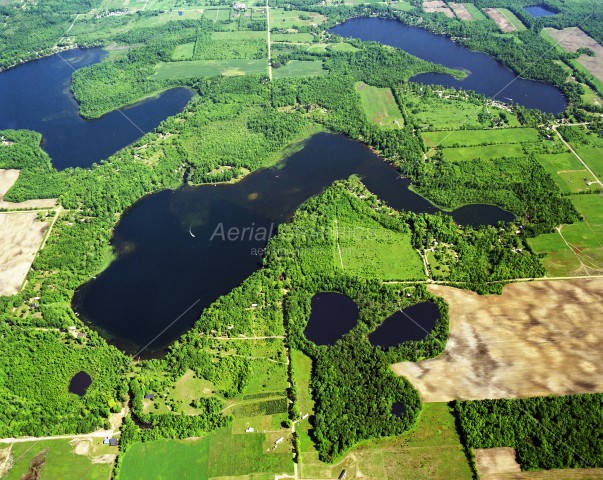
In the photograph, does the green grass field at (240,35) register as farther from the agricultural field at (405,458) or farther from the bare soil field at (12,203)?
the agricultural field at (405,458)

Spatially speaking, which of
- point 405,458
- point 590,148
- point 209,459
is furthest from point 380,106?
point 209,459

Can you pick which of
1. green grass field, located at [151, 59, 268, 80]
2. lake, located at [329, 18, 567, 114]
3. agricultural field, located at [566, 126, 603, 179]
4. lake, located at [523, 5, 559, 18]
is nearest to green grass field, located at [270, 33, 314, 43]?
lake, located at [329, 18, 567, 114]

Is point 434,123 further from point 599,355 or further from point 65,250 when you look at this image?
point 65,250

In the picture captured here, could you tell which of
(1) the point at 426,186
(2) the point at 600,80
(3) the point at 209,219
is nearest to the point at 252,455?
(3) the point at 209,219

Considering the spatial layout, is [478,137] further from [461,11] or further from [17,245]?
[17,245]

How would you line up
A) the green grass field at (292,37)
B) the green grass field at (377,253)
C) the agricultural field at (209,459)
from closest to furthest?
1. the agricultural field at (209,459)
2. the green grass field at (377,253)
3. the green grass field at (292,37)

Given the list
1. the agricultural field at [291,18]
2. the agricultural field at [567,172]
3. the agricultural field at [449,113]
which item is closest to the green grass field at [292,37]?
the agricultural field at [291,18]
